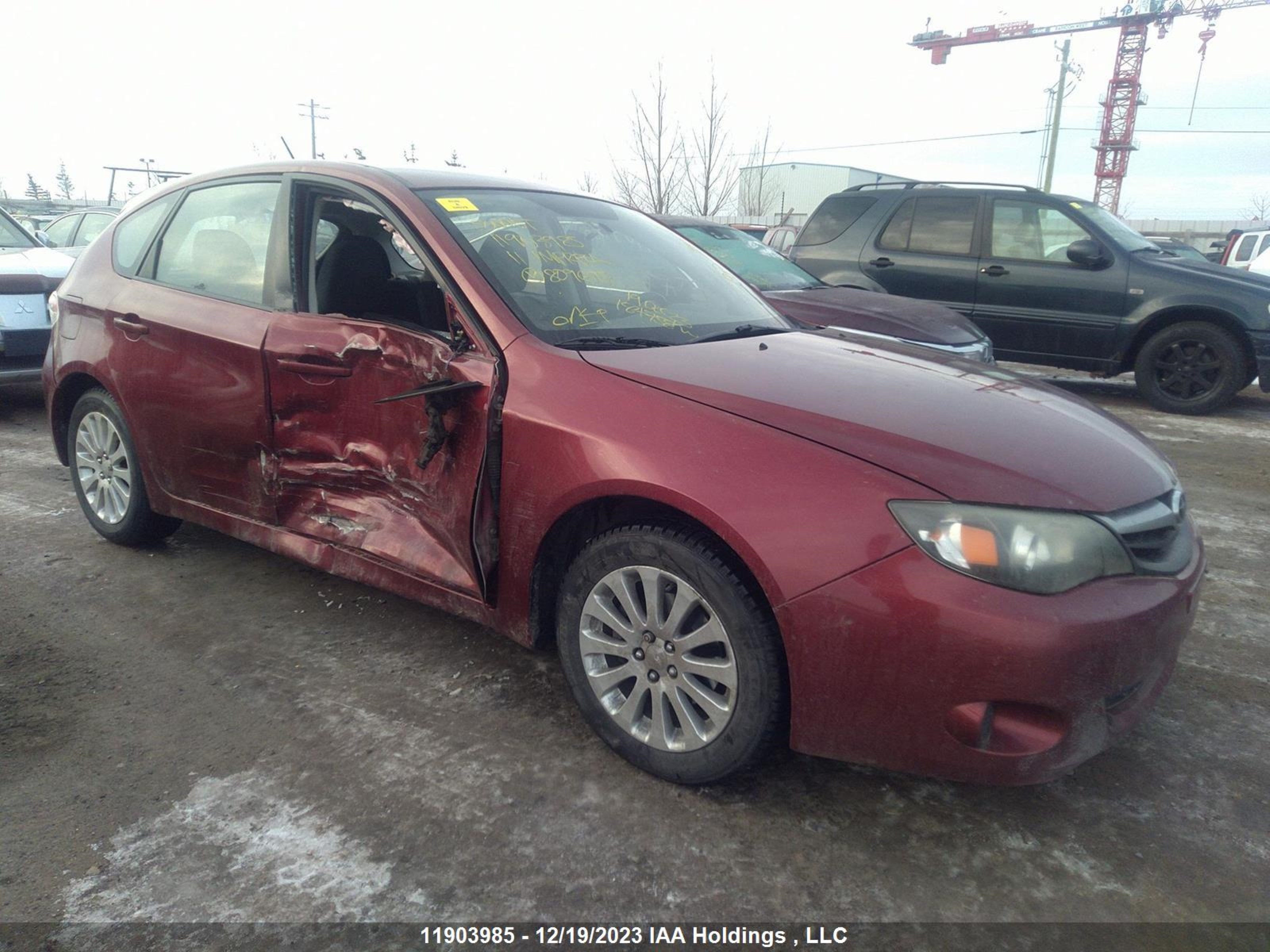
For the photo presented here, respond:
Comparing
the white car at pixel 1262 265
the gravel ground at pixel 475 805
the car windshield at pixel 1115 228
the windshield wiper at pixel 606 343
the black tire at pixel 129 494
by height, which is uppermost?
the car windshield at pixel 1115 228

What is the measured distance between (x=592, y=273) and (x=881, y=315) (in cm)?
316

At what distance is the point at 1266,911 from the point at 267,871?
2.27 metres

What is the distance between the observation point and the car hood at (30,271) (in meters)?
6.66

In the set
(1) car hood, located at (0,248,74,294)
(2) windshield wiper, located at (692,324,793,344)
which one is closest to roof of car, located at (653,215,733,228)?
(2) windshield wiper, located at (692,324,793,344)

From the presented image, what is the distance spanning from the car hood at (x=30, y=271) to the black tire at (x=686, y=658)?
5649 mm

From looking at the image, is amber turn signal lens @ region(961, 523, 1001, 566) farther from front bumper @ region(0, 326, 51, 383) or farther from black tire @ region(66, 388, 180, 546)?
front bumper @ region(0, 326, 51, 383)

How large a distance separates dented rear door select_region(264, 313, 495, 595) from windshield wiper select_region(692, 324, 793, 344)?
2.56 ft

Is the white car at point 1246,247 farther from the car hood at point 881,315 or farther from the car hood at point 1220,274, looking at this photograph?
the car hood at point 881,315

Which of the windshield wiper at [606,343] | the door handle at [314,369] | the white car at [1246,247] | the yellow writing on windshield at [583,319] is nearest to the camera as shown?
the windshield wiper at [606,343]

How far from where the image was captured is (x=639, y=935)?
198 centimetres

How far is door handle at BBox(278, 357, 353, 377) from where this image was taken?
3016 mm

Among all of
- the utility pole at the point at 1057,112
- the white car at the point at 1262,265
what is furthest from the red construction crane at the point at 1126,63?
the white car at the point at 1262,265

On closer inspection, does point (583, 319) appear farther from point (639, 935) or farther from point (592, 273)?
point (639, 935)

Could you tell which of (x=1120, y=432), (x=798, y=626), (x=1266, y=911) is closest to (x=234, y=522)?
(x=798, y=626)
